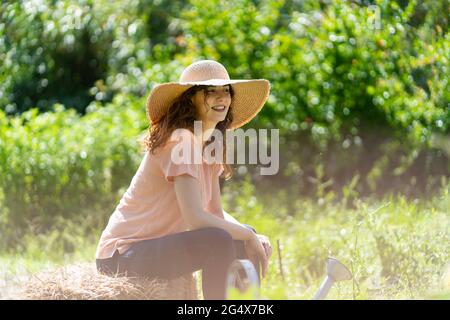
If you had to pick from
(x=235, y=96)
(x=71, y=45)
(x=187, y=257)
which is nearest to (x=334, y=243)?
(x=235, y=96)

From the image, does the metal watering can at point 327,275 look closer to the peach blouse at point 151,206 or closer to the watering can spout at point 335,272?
the watering can spout at point 335,272

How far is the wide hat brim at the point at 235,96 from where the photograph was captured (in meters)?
3.27

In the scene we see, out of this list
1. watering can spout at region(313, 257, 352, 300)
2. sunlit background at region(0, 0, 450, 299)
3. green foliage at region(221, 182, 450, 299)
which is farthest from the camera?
sunlit background at region(0, 0, 450, 299)

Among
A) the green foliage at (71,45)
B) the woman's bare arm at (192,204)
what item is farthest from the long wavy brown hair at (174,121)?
the green foliage at (71,45)

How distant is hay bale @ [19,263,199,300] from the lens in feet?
9.89

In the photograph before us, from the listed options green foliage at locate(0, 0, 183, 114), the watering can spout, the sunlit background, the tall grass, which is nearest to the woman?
the watering can spout

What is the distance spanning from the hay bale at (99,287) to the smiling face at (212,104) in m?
0.57

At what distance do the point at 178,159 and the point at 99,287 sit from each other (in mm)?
501

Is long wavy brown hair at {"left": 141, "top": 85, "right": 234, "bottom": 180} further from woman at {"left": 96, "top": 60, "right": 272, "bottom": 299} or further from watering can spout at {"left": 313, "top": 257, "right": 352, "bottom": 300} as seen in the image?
watering can spout at {"left": 313, "top": 257, "right": 352, "bottom": 300}

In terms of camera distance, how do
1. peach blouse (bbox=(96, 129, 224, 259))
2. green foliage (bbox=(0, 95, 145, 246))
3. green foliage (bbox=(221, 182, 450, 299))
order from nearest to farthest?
peach blouse (bbox=(96, 129, 224, 259)) < green foliage (bbox=(221, 182, 450, 299)) < green foliage (bbox=(0, 95, 145, 246))

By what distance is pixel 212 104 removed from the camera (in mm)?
3268

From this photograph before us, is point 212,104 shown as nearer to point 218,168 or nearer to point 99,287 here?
point 218,168

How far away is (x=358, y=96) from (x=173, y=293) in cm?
303
